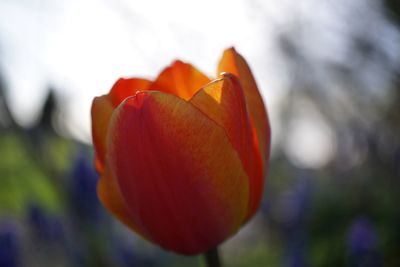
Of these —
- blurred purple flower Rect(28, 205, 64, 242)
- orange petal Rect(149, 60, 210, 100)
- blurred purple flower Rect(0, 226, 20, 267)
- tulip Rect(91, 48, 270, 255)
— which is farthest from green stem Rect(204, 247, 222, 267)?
blurred purple flower Rect(28, 205, 64, 242)

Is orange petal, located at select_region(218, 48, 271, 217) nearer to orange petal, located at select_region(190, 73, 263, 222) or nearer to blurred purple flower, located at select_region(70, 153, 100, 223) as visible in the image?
orange petal, located at select_region(190, 73, 263, 222)

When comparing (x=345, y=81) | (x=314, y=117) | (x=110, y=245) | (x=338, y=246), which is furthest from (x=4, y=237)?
(x=314, y=117)

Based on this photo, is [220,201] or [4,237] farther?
[4,237]

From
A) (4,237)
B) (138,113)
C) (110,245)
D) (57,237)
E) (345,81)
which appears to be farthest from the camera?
(345,81)

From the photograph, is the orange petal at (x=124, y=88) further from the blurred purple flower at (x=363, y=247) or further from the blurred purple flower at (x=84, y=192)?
the blurred purple flower at (x=84, y=192)

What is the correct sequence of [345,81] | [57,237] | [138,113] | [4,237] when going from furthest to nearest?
1. [345,81]
2. [57,237]
3. [4,237]
4. [138,113]

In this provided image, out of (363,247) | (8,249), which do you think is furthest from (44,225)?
(363,247)

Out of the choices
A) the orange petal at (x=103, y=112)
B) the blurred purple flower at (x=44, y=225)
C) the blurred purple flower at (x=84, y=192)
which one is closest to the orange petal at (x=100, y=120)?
the orange petal at (x=103, y=112)

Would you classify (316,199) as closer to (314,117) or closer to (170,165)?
(314,117)
